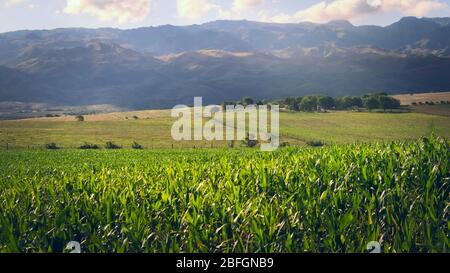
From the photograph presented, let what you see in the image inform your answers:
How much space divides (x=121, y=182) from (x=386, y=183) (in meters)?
8.27

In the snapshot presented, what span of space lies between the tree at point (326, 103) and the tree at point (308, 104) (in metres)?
2.24

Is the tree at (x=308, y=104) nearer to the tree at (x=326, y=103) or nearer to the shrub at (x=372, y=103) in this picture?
the tree at (x=326, y=103)

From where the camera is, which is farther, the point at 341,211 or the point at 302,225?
the point at 341,211

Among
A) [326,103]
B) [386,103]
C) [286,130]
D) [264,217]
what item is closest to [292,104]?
[326,103]

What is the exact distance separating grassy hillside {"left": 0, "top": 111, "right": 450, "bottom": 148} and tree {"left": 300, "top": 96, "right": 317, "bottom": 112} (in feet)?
37.6

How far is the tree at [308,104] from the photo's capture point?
14975 centimetres

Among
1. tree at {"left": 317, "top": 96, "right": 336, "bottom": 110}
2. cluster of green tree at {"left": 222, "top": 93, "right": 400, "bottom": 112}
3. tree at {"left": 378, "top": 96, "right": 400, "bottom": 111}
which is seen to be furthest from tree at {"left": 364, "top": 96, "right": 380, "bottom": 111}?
tree at {"left": 317, "top": 96, "right": 336, "bottom": 110}

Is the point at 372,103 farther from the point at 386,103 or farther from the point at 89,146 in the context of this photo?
the point at 89,146

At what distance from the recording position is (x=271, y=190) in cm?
1153

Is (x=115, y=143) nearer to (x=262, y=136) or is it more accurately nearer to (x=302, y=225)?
(x=262, y=136)

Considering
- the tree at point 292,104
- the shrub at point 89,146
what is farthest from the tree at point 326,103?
the shrub at point 89,146

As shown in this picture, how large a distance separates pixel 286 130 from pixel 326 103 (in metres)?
55.8
